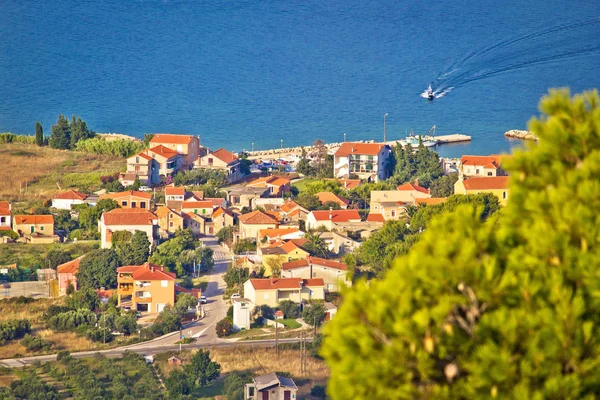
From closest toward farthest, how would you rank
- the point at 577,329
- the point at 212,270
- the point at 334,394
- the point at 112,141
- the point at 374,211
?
the point at 577,329
the point at 334,394
the point at 212,270
the point at 374,211
the point at 112,141

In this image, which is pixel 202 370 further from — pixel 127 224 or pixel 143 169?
pixel 143 169

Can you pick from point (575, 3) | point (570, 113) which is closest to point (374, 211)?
point (570, 113)

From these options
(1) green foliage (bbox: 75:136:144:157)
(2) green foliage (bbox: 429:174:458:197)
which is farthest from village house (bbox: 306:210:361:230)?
(1) green foliage (bbox: 75:136:144:157)

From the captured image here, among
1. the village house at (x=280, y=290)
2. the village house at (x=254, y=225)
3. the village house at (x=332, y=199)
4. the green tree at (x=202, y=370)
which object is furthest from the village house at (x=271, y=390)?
the village house at (x=332, y=199)

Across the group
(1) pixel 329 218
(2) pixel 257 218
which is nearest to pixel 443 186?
(1) pixel 329 218

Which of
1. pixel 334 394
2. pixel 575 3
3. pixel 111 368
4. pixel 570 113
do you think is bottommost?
pixel 111 368

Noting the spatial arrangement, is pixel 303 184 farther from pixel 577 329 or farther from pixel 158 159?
pixel 577 329
